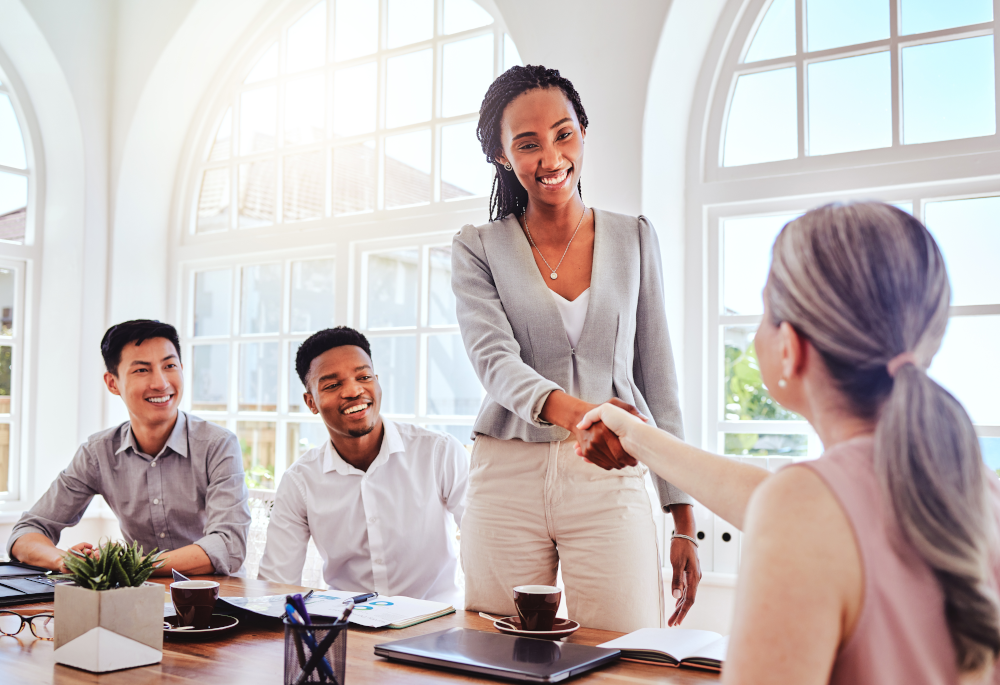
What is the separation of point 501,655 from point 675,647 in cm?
24

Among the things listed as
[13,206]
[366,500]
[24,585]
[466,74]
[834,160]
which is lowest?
[24,585]

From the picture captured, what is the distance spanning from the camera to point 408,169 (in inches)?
150

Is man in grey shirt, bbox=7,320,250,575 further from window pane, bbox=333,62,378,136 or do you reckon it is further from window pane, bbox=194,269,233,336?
window pane, bbox=194,269,233,336

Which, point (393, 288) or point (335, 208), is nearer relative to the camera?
point (393, 288)

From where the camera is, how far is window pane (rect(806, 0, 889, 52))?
2836mm

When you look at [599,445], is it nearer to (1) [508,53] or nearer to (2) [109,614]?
(2) [109,614]

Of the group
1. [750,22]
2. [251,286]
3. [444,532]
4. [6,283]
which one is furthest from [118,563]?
[6,283]

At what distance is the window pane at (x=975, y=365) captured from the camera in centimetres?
266

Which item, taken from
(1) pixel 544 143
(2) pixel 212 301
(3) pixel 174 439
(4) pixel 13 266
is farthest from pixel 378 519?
(4) pixel 13 266

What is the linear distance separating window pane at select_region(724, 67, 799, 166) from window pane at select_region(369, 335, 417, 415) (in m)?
1.58

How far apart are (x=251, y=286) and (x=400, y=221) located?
1032 millimetres

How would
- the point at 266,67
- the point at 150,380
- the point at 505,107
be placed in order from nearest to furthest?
the point at 505,107 < the point at 150,380 < the point at 266,67

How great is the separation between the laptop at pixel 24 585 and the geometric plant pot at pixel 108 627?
1.38 ft

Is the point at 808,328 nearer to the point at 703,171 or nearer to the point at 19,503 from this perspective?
the point at 703,171
